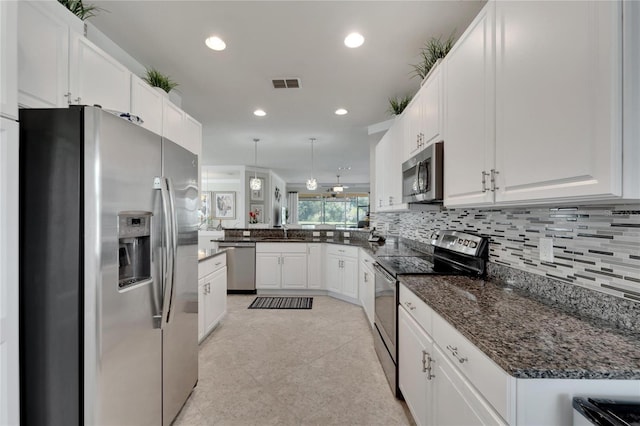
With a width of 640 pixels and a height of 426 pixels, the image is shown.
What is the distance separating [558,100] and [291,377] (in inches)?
94.6

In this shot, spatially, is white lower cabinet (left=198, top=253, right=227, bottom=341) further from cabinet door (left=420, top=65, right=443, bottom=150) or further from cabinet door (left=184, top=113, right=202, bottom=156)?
cabinet door (left=420, top=65, right=443, bottom=150)

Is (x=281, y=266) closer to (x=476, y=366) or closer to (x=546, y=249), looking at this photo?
(x=546, y=249)

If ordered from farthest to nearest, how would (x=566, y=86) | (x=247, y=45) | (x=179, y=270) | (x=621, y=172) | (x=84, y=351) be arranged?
Result: 1. (x=247, y=45)
2. (x=179, y=270)
3. (x=84, y=351)
4. (x=566, y=86)
5. (x=621, y=172)

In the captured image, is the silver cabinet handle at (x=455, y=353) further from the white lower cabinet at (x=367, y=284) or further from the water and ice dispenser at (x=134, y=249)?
the white lower cabinet at (x=367, y=284)

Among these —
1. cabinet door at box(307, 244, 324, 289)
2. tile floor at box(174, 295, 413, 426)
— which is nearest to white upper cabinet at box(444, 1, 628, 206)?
tile floor at box(174, 295, 413, 426)

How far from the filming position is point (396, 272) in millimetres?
1959

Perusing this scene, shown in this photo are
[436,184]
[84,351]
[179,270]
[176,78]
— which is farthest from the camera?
[176,78]

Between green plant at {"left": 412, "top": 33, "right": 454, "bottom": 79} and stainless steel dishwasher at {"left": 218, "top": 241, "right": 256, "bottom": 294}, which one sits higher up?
green plant at {"left": 412, "top": 33, "right": 454, "bottom": 79}

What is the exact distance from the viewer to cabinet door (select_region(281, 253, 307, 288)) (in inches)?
186

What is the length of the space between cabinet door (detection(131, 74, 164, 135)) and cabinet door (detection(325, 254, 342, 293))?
2978 millimetres

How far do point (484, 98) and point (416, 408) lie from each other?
66.3 inches

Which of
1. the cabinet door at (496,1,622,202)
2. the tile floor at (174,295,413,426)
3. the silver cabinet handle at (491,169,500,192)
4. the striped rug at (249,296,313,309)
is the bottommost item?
the striped rug at (249,296,313,309)

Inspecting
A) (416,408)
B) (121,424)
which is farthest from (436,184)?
(121,424)

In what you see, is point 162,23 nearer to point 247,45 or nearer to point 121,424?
point 247,45
